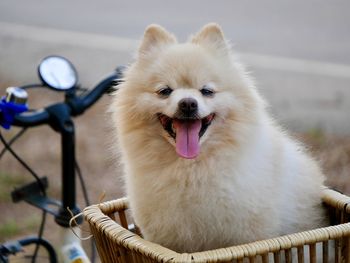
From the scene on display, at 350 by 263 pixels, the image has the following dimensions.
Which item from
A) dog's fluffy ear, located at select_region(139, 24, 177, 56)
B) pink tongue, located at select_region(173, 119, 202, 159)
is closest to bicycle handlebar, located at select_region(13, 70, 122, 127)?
dog's fluffy ear, located at select_region(139, 24, 177, 56)

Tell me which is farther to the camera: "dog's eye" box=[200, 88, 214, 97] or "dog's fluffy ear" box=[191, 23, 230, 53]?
"dog's fluffy ear" box=[191, 23, 230, 53]

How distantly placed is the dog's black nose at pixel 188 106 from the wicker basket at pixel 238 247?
1.07 feet

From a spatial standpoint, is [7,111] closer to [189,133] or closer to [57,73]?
[57,73]

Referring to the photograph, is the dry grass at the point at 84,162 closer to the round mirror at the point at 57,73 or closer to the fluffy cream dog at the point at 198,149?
the round mirror at the point at 57,73

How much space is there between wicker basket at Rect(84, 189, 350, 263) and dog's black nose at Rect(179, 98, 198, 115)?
1.07 feet

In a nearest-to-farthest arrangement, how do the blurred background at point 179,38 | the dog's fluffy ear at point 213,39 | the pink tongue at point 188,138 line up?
1. the pink tongue at point 188,138
2. the dog's fluffy ear at point 213,39
3. the blurred background at point 179,38

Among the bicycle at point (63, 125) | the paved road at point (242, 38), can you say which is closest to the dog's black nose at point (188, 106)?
the bicycle at point (63, 125)

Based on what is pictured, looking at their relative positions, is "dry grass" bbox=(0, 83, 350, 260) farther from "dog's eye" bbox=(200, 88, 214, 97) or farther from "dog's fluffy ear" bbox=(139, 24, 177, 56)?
"dog's eye" bbox=(200, 88, 214, 97)

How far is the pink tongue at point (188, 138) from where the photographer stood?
4.45ft

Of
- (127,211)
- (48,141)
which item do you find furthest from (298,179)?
(48,141)

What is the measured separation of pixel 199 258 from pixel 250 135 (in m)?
0.41

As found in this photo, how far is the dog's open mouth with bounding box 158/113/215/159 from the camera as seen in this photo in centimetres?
136

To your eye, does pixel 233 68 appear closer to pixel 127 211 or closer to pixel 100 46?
pixel 127 211

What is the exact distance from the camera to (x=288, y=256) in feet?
4.36
